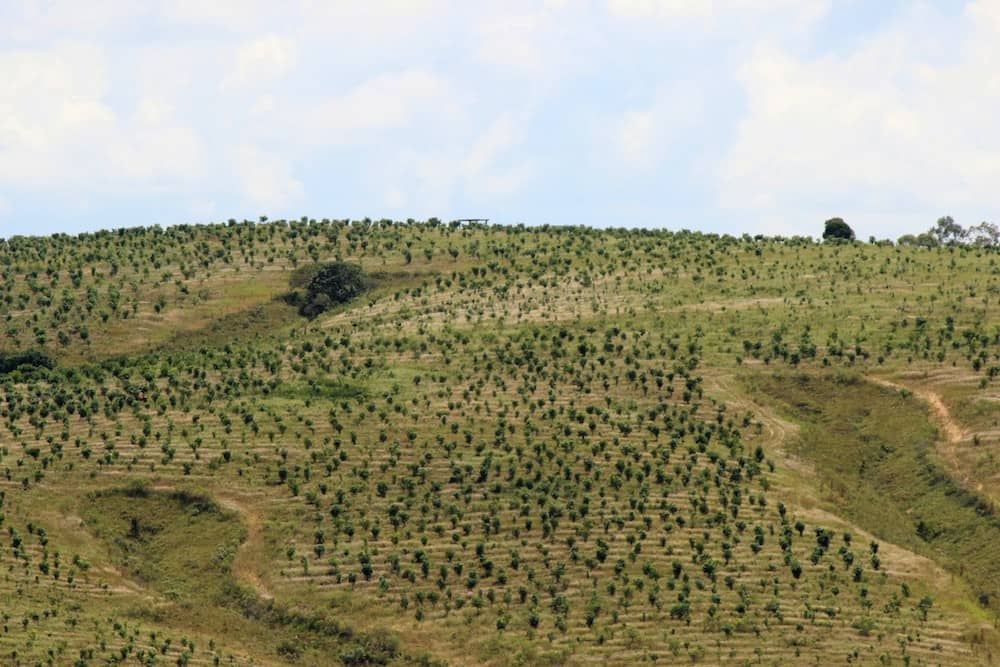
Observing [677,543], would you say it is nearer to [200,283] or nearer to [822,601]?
[822,601]

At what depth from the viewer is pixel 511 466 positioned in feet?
267

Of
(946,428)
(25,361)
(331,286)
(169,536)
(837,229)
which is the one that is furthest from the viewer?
(837,229)

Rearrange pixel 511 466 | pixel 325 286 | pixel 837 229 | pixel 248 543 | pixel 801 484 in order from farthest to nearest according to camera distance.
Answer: pixel 837 229 → pixel 325 286 → pixel 801 484 → pixel 511 466 → pixel 248 543

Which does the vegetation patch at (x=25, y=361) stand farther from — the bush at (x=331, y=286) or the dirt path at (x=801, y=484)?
the dirt path at (x=801, y=484)

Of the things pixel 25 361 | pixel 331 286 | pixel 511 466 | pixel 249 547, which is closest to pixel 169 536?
pixel 249 547

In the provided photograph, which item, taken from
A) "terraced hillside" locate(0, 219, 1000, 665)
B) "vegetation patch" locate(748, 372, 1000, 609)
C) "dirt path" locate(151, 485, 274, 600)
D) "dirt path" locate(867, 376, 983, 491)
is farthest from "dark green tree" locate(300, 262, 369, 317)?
"dirt path" locate(867, 376, 983, 491)

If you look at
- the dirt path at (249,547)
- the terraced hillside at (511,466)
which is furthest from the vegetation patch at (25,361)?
the dirt path at (249,547)

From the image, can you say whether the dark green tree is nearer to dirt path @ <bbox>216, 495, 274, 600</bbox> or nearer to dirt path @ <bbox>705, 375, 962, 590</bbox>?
dirt path @ <bbox>705, 375, 962, 590</bbox>

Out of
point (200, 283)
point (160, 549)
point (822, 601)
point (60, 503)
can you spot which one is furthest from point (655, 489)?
point (200, 283)

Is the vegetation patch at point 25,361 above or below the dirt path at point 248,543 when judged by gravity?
above

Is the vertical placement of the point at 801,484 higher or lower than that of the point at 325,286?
lower

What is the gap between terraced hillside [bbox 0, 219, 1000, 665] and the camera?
67188mm

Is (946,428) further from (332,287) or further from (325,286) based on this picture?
(325,286)

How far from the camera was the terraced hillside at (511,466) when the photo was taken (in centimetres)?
6719
